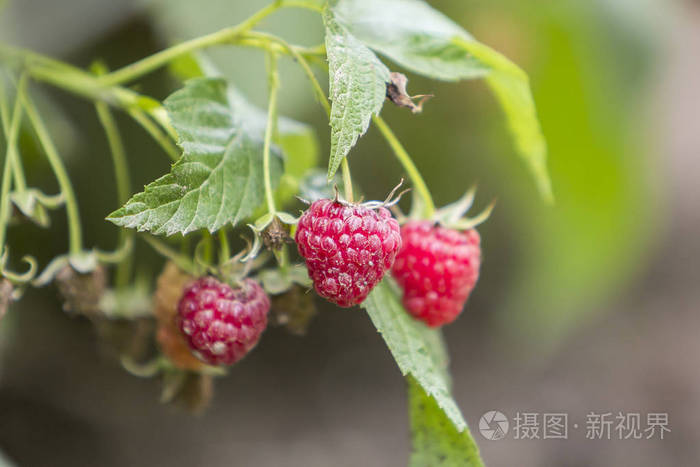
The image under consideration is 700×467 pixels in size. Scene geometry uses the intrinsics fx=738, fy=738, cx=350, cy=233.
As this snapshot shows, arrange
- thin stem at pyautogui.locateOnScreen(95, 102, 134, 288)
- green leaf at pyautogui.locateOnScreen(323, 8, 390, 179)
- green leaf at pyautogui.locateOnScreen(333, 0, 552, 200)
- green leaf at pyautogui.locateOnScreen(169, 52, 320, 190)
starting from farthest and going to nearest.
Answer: green leaf at pyautogui.locateOnScreen(169, 52, 320, 190)
thin stem at pyautogui.locateOnScreen(95, 102, 134, 288)
green leaf at pyautogui.locateOnScreen(333, 0, 552, 200)
green leaf at pyautogui.locateOnScreen(323, 8, 390, 179)

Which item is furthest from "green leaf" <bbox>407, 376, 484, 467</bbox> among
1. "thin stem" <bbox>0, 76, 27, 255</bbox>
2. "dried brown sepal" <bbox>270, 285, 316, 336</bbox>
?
"thin stem" <bbox>0, 76, 27, 255</bbox>

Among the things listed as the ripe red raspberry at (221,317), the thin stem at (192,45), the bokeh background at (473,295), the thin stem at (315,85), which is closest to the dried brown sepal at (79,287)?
the ripe red raspberry at (221,317)

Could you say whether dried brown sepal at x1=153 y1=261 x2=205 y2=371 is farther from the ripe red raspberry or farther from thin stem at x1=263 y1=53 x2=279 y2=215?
thin stem at x1=263 y1=53 x2=279 y2=215

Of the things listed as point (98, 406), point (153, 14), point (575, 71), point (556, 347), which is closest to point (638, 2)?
point (575, 71)

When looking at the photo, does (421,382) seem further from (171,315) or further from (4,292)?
(4,292)

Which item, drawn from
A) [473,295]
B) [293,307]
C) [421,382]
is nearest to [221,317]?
[293,307]

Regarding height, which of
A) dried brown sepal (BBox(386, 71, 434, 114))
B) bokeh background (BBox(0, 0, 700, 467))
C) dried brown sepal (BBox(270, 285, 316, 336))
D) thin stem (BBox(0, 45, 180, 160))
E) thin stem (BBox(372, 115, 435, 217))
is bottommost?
bokeh background (BBox(0, 0, 700, 467))

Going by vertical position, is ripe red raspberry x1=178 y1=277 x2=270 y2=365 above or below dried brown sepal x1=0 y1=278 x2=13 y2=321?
below
